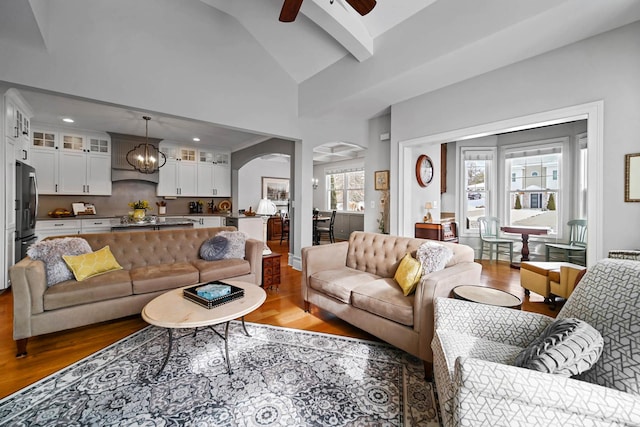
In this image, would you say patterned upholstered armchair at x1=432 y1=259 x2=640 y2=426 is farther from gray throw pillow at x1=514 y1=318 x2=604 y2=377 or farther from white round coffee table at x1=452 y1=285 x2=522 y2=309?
white round coffee table at x1=452 y1=285 x2=522 y2=309

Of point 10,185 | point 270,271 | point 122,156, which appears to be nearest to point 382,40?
point 270,271

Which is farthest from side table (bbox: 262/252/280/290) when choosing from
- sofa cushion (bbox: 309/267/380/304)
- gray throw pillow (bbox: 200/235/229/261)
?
sofa cushion (bbox: 309/267/380/304)

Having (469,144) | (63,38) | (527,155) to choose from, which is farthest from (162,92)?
(527,155)

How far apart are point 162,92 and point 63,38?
983mm

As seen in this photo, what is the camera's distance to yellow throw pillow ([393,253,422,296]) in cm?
223

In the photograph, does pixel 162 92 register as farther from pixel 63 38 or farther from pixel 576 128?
pixel 576 128

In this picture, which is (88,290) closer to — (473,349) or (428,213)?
(473,349)

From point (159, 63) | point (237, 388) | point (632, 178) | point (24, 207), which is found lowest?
point (237, 388)

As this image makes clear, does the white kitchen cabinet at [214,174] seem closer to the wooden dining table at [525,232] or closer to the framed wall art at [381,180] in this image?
the framed wall art at [381,180]

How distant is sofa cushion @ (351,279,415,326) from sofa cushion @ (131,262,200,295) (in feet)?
5.94

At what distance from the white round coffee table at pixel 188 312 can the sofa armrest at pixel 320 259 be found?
77cm

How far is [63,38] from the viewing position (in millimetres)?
2936

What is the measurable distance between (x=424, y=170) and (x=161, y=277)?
4175mm

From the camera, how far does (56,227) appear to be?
5184 millimetres
